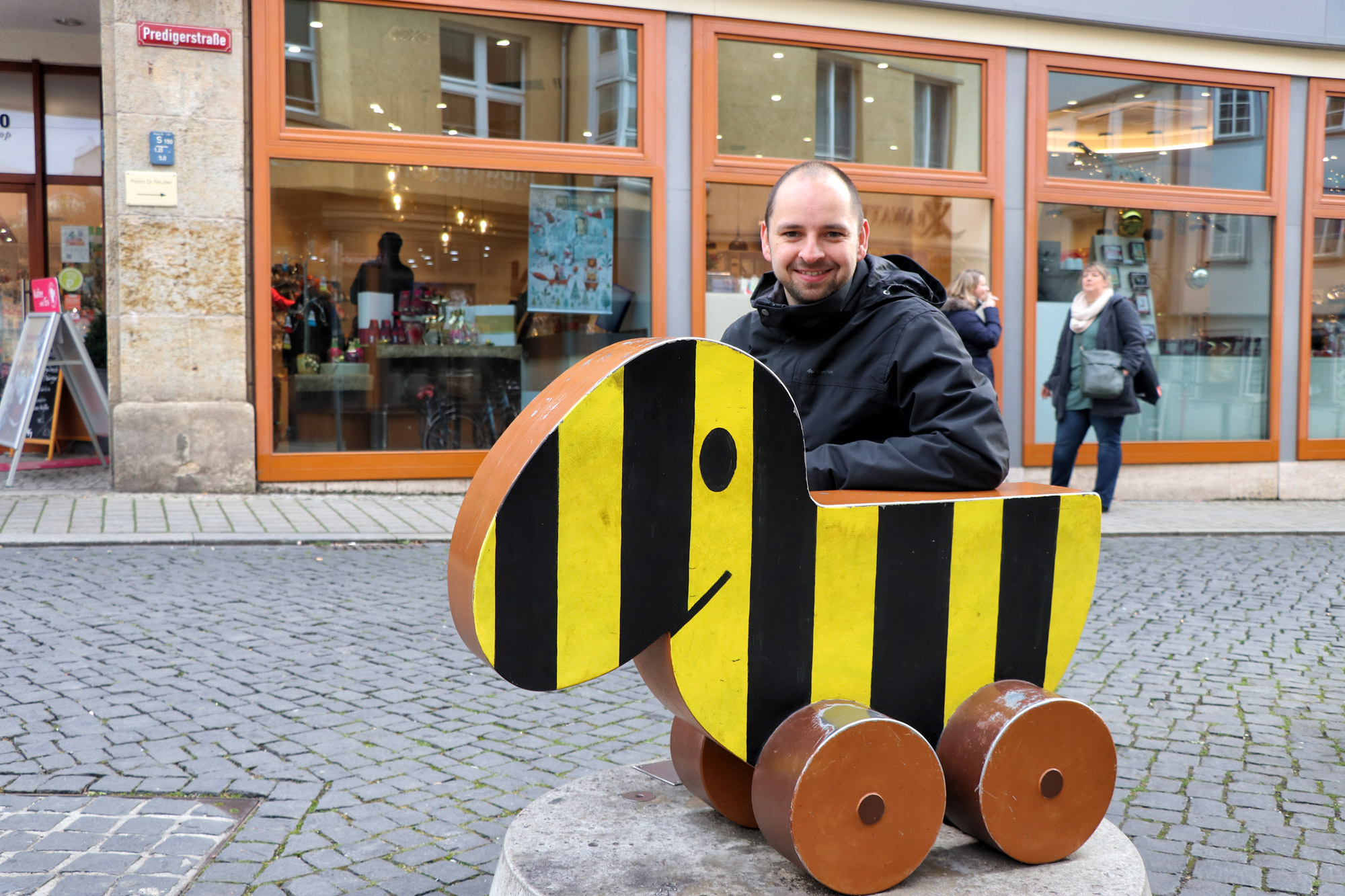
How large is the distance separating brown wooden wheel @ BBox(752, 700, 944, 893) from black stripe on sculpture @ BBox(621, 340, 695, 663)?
0.33 m

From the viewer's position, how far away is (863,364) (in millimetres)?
2400

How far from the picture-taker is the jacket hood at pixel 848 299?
2400 mm

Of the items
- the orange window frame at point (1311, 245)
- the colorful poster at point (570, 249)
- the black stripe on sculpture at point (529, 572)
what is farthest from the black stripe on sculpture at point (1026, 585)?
the orange window frame at point (1311, 245)

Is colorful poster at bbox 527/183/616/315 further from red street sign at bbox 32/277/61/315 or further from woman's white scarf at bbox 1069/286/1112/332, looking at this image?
red street sign at bbox 32/277/61/315

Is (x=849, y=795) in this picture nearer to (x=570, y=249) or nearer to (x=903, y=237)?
(x=570, y=249)

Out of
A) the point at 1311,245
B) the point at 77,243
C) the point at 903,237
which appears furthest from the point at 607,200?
the point at 1311,245

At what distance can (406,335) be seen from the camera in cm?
960

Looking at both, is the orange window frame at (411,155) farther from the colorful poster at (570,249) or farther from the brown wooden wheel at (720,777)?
the brown wooden wheel at (720,777)

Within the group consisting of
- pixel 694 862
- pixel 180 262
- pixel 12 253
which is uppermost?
pixel 12 253

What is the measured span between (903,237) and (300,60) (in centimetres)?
533

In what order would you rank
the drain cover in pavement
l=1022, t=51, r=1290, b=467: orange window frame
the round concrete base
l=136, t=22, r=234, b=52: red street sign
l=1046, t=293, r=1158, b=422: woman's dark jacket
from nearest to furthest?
the round concrete base → the drain cover in pavement → l=136, t=22, r=234, b=52: red street sign → l=1046, t=293, r=1158, b=422: woman's dark jacket → l=1022, t=51, r=1290, b=467: orange window frame

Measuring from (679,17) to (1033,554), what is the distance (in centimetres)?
819

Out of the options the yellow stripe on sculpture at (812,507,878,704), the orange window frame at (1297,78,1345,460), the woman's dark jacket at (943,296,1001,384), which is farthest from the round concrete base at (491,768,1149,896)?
the orange window frame at (1297,78,1345,460)

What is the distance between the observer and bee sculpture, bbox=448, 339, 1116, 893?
1.92 metres
